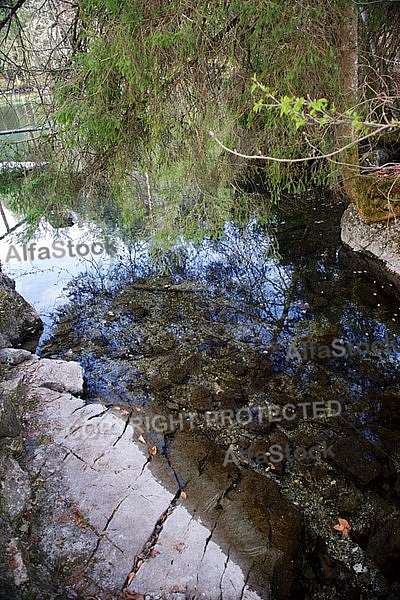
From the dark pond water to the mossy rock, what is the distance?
33.9 inches

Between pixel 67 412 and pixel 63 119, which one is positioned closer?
pixel 67 412

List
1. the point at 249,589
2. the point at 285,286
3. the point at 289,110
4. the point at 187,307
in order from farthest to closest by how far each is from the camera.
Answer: the point at 285,286 → the point at 187,307 → the point at 249,589 → the point at 289,110

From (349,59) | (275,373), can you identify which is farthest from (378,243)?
(275,373)

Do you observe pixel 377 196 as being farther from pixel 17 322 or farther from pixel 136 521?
pixel 136 521

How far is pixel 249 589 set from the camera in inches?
113

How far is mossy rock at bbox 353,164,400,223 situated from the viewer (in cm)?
646

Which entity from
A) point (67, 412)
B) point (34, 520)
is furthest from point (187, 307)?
point (34, 520)

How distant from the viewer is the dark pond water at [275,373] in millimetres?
3340

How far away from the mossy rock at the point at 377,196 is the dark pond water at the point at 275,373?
0.86m

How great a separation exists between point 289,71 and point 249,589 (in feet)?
15.7

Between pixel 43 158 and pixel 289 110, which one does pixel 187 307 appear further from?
pixel 289 110

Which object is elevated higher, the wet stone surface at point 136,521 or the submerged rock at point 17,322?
the submerged rock at point 17,322

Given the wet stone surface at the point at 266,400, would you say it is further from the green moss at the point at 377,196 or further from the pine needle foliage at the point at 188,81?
the pine needle foliage at the point at 188,81

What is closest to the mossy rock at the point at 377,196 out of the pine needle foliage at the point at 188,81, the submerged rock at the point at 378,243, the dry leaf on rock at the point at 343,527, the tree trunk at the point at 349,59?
the submerged rock at the point at 378,243
